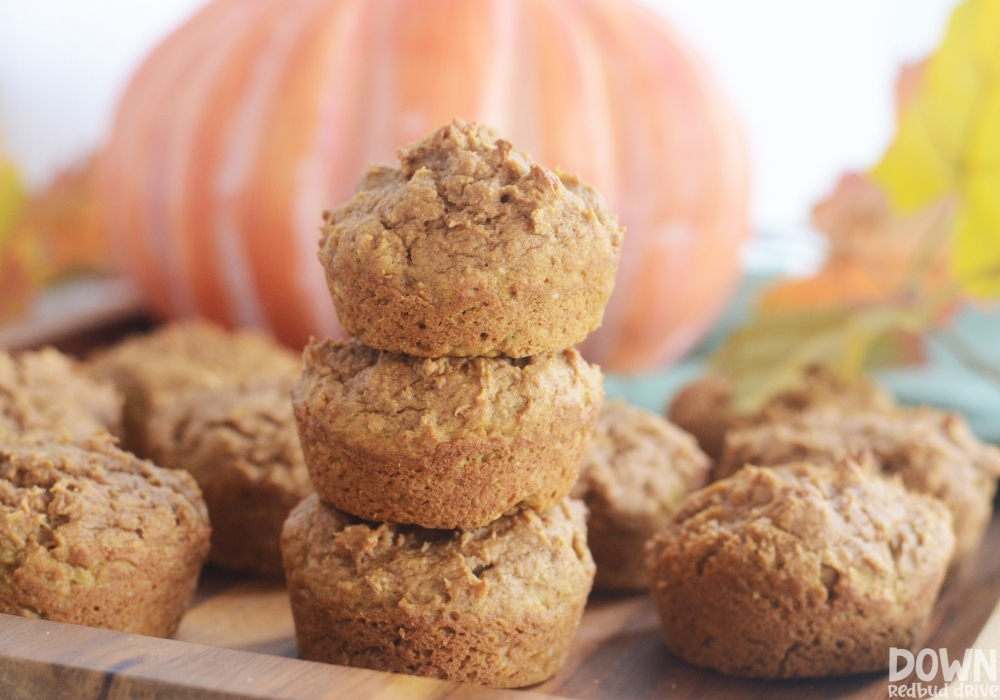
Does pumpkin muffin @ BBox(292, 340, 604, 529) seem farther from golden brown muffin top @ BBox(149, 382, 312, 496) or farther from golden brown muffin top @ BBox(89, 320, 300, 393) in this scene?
golden brown muffin top @ BBox(89, 320, 300, 393)

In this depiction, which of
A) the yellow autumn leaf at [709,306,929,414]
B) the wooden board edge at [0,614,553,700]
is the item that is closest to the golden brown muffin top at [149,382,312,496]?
the wooden board edge at [0,614,553,700]

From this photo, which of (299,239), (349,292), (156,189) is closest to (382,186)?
(349,292)

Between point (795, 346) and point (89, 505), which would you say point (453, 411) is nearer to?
point (89, 505)

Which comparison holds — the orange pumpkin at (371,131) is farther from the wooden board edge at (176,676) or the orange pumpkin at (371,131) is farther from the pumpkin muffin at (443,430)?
the wooden board edge at (176,676)

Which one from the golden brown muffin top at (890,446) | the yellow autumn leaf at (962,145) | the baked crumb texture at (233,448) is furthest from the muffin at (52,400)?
the yellow autumn leaf at (962,145)

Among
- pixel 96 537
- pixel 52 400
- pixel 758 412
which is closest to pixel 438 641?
pixel 96 537
